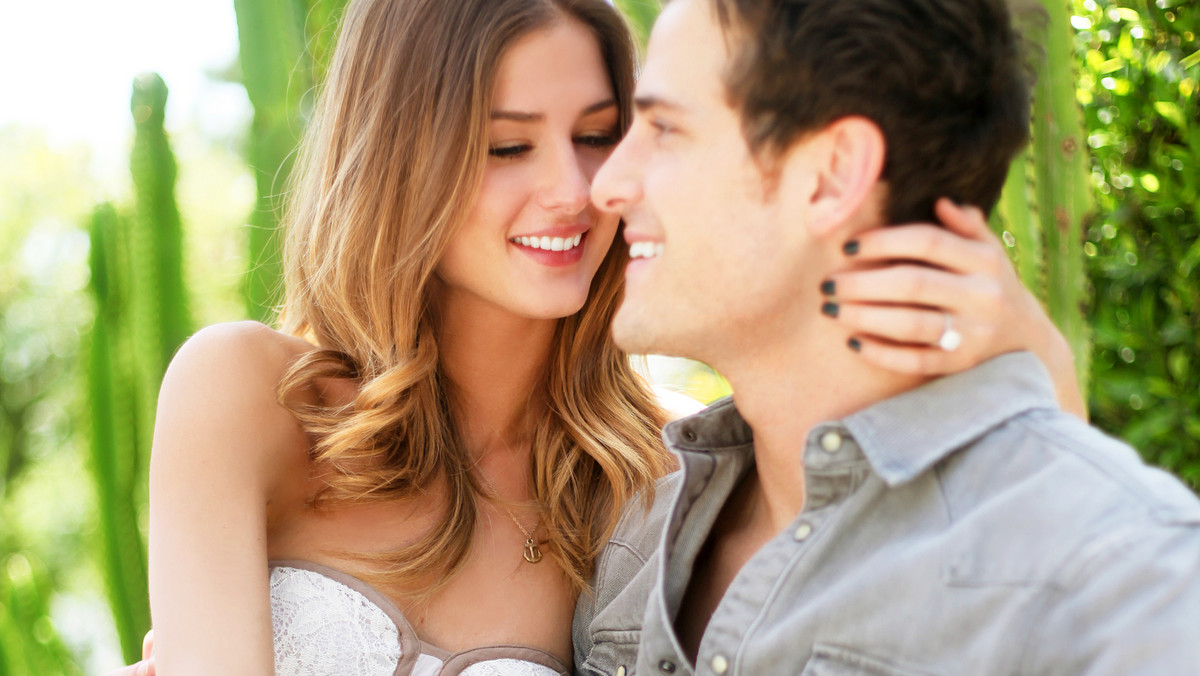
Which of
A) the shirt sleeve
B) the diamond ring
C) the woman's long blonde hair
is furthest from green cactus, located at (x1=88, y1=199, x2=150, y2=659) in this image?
the shirt sleeve

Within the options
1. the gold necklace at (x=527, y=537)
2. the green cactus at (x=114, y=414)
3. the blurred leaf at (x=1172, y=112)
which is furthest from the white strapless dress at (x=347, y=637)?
the blurred leaf at (x=1172, y=112)

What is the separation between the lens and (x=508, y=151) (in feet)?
7.27

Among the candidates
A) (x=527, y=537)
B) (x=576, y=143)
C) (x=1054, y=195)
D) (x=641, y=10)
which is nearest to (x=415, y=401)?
(x=527, y=537)

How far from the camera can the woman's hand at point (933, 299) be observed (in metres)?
1.40

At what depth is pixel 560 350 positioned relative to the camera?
259 cm

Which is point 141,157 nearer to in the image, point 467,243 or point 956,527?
point 467,243

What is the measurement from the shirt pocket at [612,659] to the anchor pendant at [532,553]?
262 millimetres

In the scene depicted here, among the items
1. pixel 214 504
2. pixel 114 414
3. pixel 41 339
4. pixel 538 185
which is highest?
pixel 538 185

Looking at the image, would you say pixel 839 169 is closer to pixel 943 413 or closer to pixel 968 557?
pixel 943 413

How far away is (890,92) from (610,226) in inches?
37.2

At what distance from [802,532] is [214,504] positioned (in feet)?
3.63

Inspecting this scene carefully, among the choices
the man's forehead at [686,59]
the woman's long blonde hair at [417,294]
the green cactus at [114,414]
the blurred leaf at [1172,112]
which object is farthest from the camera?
the green cactus at [114,414]

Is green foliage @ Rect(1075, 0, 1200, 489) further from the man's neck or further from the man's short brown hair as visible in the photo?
the man's neck

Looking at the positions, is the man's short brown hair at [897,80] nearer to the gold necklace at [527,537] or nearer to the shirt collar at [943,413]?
the shirt collar at [943,413]
